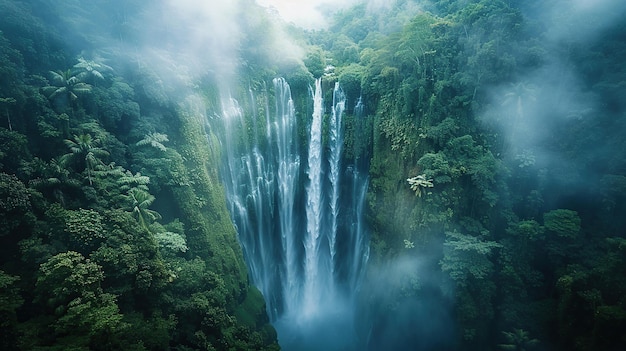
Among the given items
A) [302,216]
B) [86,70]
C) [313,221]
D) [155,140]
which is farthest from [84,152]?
[313,221]

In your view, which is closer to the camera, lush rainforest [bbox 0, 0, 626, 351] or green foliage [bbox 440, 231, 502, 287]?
lush rainforest [bbox 0, 0, 626, 351]

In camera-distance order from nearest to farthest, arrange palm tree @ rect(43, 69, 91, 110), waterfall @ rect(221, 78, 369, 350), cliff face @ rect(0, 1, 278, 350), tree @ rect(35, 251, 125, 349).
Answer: tree @ rect(35, 251, 125, 349) < cliff face @ rect(0, 1, 278, 350) < palm tree @ rect(43, 69, 91, 110) < waterfall @ rect(221, 78, 369, 350)

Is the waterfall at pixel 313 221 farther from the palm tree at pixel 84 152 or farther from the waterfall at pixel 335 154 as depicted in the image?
the palm tree at pixel 84 152

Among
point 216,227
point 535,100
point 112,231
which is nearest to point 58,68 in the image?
point 112,231

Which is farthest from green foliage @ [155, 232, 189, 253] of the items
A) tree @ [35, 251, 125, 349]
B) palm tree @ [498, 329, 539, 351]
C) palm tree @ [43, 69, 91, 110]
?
palm tree @ [498, 329, 539, 351]

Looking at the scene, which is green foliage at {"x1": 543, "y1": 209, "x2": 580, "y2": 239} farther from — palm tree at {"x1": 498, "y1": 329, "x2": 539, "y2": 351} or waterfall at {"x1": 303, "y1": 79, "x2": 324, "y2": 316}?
waterfall at {"x1": 303, "y1": 79, "x2": 324, "y2": 316}

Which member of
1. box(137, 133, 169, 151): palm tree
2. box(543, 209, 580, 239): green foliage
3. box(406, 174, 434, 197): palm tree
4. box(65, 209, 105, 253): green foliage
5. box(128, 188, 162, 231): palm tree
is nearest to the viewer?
box(65, 209, 105, 253): green foliage
